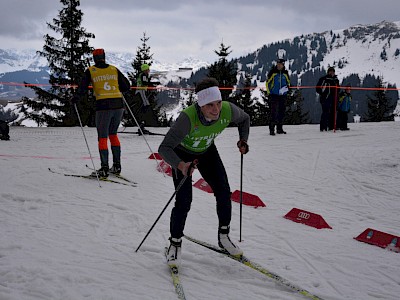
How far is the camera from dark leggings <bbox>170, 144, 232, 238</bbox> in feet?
11.7

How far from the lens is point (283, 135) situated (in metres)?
12.5

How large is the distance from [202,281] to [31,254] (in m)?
1.69

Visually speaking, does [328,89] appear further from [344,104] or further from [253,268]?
[253,268]

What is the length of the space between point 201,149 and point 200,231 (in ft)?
4.78

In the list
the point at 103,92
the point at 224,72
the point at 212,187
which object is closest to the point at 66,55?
the point at 224,72

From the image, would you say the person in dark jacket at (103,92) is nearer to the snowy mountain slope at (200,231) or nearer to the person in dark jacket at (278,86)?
the snowy mountain slope at (200,231)

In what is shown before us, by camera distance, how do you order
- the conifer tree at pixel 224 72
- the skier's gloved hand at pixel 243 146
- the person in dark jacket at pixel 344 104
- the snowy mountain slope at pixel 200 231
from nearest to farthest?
the snowy mountain slope at pixel 200 231
the skier's gloved hand at pixel 243 146
the person in dark jacket at pixel 344 104
the conifer tree at pixel 224 72

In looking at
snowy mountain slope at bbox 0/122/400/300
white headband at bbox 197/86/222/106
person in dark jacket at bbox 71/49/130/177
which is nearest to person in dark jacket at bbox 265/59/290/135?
snowy mountain slope at bbox 0/122/400/300

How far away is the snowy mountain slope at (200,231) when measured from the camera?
10.6 feet

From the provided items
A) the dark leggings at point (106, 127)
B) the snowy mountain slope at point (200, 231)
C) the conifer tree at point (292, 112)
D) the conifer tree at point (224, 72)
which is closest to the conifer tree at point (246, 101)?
the conifer tree at point (224, 72)

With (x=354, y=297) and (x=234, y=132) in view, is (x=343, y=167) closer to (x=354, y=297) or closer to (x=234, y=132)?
(x=354, y=297)

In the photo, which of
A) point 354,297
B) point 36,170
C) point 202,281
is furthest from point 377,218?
point 36,170

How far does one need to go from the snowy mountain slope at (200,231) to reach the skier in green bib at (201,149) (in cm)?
39

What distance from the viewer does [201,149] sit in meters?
3.68
